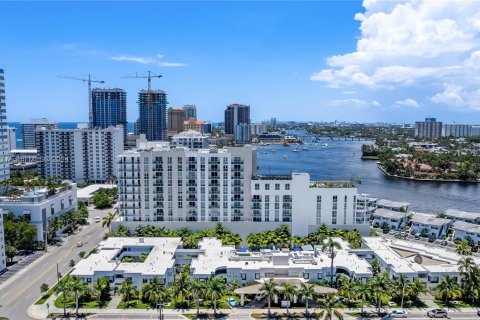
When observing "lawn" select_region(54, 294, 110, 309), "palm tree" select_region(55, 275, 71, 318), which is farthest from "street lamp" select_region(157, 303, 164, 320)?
"palm tree" select_region(55, 275, 71, 318)

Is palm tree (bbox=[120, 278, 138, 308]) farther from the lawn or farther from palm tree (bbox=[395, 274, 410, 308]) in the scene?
palm tree (bbox=[395, 274, 410, 308])

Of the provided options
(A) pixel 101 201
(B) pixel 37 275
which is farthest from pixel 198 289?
(A) pixel 101 201

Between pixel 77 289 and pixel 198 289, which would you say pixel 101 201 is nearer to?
pixel 77 289

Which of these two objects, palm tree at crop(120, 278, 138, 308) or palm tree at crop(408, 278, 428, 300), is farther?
palm tree at crop(408, 278, 428, 300)

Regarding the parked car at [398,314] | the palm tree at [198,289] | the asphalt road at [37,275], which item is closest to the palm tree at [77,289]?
the asphalt road at [37,275]

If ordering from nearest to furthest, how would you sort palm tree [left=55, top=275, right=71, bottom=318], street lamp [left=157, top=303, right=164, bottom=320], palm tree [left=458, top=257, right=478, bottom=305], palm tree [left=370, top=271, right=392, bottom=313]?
palm tree [left=55, top=275, right=71, bottom=318] < street lamp [left=157, top=303, right=164, bottom=320] < palm tree [left=370, top=271, right=392, bottom=313] < palm tree [left=458, top=257, right=478, bottom=305]

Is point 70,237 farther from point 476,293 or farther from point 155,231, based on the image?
point 476,293
